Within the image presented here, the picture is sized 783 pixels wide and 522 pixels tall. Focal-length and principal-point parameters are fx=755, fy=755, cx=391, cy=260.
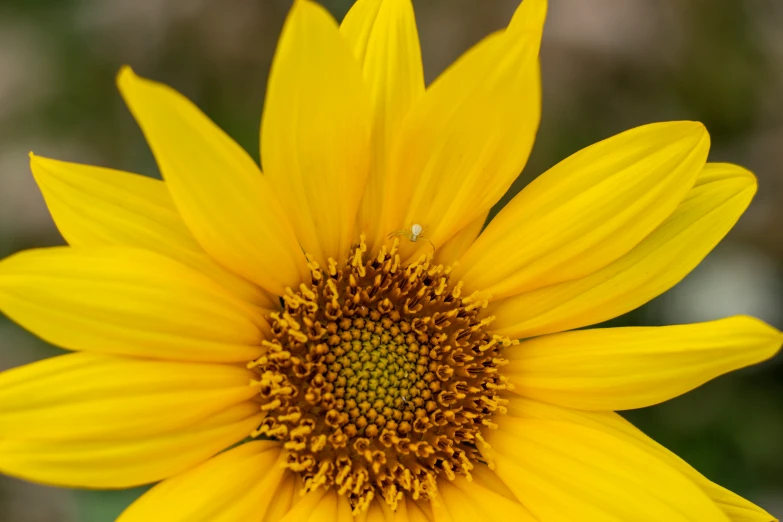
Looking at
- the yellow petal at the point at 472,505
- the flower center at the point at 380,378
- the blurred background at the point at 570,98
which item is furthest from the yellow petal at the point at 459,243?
the blurred background at the point at 570,98

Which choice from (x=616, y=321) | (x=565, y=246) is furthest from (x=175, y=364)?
(x=616, y=321)

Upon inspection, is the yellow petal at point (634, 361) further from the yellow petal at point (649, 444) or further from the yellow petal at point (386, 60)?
the yellow petal at point (386, 60)

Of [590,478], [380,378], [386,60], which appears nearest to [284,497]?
[380,378]

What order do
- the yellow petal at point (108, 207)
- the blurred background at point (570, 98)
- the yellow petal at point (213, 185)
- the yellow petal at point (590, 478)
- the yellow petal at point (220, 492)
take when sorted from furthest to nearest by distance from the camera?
the blurred background at point (570, 98) → the yellow petal at point (590, 478) → the yellow petal at point (108, 207) → the yellow petal at point (220, 492) → the yellow petal at point (213, 185)

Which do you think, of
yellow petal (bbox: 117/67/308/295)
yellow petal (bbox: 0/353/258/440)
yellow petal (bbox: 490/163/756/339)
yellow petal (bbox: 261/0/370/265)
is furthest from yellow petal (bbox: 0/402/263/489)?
yellow petal (bbox: 490/163/756/339)

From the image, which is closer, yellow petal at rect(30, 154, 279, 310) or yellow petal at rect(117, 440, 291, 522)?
yellow petal at rect(117, 440, 291, 522)

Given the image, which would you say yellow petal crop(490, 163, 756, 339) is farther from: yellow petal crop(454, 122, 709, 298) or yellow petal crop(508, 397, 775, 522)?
yellow petal crop(508, 397, 775, 522)

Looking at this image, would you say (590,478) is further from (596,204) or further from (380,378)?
(596,204)

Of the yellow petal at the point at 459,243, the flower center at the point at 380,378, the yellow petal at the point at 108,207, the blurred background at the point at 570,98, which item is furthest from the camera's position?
the blurred background at the point at 570,98
